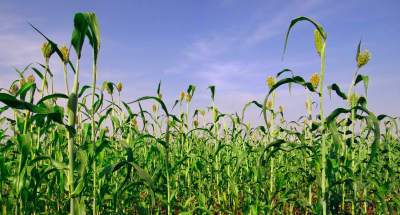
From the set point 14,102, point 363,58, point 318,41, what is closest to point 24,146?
point 14,102

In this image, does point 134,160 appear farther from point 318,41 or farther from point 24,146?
Answer: point 318,41

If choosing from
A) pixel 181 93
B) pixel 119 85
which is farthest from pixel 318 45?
pixel 119 85

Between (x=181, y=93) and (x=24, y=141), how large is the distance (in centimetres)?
246

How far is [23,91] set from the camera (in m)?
1.35

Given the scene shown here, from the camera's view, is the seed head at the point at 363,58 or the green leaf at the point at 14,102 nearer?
the green leaf at the point at 14,102

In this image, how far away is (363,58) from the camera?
178cm

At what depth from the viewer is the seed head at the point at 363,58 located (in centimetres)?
179

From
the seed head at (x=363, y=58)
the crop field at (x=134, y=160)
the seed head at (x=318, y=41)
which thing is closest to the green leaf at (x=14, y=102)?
the crop field at (x=134, y=160)

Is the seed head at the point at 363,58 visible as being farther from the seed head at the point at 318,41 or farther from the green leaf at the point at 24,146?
the green leaf at the point at 24,146

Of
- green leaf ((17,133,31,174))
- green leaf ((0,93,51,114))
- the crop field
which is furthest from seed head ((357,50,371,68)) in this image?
green leaf ((17,133,31,174))

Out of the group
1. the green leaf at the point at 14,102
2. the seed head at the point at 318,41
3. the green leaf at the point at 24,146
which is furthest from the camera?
the seed head at the point at 318,41

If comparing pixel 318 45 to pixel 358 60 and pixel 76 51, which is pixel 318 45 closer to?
pixel 358 60

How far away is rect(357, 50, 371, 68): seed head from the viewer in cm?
179

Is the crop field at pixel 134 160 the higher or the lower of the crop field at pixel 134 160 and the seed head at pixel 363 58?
the lower
